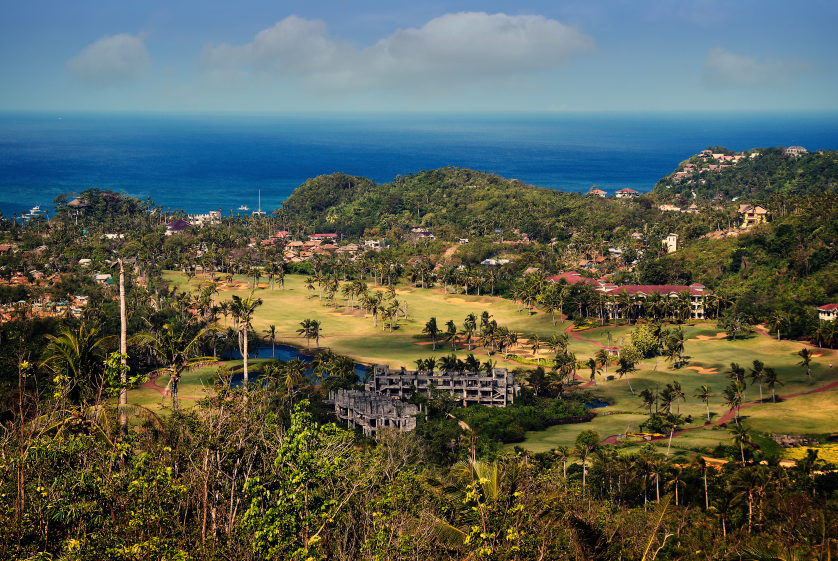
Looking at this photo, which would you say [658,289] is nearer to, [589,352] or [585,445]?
[589,352]

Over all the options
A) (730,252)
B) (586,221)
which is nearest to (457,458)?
(730,252)

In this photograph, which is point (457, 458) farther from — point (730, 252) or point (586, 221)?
point (586, 221)

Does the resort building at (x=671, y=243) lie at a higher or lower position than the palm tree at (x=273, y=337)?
higher

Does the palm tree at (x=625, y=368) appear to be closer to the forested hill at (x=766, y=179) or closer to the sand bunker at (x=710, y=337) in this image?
the sand bunker at (x=710, y=337)

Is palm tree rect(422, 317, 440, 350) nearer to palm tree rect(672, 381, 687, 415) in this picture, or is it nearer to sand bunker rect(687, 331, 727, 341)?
palm tree rect(672, 381, 687, 415)

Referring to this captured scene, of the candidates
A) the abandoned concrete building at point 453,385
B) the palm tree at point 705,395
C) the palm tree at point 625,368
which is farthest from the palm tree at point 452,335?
the palm tree at point 705,395

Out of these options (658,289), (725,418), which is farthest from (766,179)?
(725,418)
